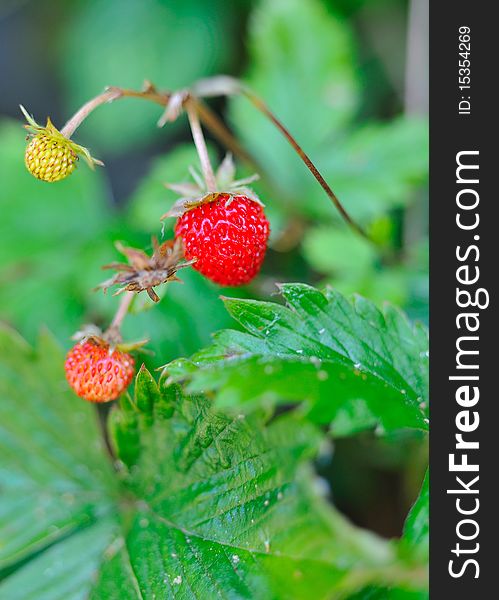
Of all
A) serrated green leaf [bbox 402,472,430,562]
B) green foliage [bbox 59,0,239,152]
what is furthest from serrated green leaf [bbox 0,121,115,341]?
serrated green leaf [bbox 402,472,430,562]

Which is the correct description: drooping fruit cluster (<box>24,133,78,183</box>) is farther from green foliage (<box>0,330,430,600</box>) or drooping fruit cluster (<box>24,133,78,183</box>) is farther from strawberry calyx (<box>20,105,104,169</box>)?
green foliage (<box>0,330,430,600</box>)

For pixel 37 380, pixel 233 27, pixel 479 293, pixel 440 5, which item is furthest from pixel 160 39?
pixel 479 293

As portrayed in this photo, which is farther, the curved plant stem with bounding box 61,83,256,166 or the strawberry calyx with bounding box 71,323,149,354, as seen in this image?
the strawberry calyx with bounding box 71,323,149,354

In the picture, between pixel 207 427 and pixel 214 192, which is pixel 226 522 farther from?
pixel 214 192

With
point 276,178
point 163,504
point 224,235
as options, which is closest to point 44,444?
point 163,504

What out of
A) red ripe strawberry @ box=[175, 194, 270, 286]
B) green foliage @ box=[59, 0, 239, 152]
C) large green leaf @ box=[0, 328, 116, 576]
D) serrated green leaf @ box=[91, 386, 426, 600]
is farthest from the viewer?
green foliage @ box=[59, 0, 239, 152]

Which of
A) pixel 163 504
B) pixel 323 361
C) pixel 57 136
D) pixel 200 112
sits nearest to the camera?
pixel 57 136
